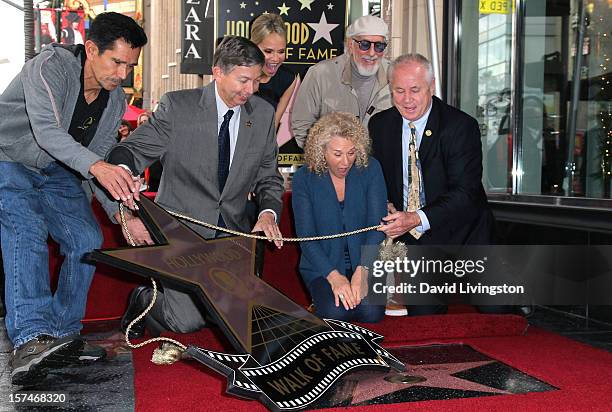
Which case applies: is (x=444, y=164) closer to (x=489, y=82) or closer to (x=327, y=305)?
(x=327, y=305)

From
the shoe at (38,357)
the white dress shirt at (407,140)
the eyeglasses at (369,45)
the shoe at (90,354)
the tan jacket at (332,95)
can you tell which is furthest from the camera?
the tan jacket at (332,95)

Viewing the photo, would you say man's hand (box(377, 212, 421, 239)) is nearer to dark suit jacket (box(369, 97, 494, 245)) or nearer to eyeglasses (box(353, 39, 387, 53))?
dark suit jacket (box(369, 97, 494, 245))

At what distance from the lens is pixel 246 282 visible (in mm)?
3441

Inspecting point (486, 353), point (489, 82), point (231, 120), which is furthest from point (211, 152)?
point (489, 82)

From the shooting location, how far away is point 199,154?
3.92m

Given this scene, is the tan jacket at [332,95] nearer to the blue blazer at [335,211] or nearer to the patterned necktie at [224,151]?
the blue blazer at [335,211]

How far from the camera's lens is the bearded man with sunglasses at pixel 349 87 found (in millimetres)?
4972

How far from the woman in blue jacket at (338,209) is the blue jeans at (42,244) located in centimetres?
119

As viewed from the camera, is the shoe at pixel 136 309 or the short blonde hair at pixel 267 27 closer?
the shoe at pixel 136 309

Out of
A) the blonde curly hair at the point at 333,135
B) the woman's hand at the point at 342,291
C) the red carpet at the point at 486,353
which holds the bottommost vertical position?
the red carpet at the point at 486,353

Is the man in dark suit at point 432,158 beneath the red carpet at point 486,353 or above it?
above

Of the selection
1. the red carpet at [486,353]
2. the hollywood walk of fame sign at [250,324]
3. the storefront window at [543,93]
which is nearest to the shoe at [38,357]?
the red carpet at [486,353]

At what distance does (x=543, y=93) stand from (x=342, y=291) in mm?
3524

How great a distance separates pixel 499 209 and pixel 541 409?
11.5 feet
